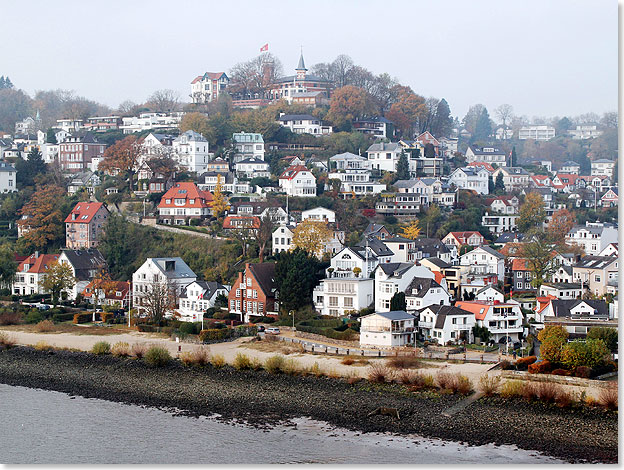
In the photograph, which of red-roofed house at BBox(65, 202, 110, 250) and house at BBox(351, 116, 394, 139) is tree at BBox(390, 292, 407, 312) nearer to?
red-roofed house at BBox(65, 202, 110, 250)

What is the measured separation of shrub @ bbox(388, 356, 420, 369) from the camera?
2181 cm

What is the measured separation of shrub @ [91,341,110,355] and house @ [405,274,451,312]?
8.62 metres

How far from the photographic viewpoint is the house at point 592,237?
37.1m

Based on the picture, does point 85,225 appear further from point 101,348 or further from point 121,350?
point 121,350

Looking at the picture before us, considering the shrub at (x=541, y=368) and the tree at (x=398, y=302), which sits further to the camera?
the tree at (x=398, y=302)

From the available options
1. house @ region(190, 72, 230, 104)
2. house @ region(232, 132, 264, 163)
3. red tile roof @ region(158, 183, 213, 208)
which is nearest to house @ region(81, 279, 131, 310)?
red tile roof @ region(158, 183, 213, 208)

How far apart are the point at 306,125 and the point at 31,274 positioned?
20.2 meters

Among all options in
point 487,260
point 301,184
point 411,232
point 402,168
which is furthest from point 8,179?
point 487,260

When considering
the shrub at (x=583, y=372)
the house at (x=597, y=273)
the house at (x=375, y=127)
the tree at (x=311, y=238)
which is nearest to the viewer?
the shrub at (x=583, y=372)

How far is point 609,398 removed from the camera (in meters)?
18.3

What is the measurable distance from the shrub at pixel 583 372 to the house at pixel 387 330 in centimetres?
556

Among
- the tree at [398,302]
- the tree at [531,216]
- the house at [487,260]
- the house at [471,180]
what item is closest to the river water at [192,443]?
the tree at [398,302]

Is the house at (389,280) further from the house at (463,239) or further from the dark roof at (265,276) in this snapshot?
the house at (463,239)

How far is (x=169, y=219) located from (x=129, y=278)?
5.12 m
